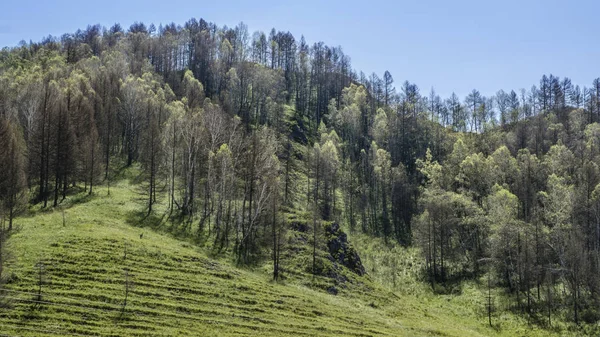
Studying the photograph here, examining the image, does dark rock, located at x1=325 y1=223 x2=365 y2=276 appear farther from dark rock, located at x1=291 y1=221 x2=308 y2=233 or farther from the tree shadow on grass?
the tree shadow on grass

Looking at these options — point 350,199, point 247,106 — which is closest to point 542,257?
point 350,199

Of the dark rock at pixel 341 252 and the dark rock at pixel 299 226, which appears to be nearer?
the dark rock at pixel 341 252

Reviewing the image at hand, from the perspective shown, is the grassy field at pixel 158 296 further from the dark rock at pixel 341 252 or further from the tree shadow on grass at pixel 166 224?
the dark rock at pixel 341 252

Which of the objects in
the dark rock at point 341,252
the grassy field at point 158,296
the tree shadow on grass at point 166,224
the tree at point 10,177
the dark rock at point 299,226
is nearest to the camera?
the grassy field at point 158,296

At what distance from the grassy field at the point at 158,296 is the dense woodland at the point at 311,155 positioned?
561 cm

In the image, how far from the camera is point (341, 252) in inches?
2469

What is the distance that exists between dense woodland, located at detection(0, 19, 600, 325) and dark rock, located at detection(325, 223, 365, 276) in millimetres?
4003

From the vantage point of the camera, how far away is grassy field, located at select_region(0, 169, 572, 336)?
32.3 meters

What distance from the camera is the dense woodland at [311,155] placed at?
6462 centimetres

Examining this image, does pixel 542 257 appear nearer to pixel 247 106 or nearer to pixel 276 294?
pixel 276 294

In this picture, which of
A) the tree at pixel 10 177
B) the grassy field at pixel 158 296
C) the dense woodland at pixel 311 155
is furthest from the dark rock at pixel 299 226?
the tree at pixel 10 177

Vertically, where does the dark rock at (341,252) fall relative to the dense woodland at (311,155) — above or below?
Answer: below

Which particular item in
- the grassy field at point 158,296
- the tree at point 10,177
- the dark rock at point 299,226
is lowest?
the grassy field at point 158,296

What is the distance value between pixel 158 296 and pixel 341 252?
32179 millimetres
